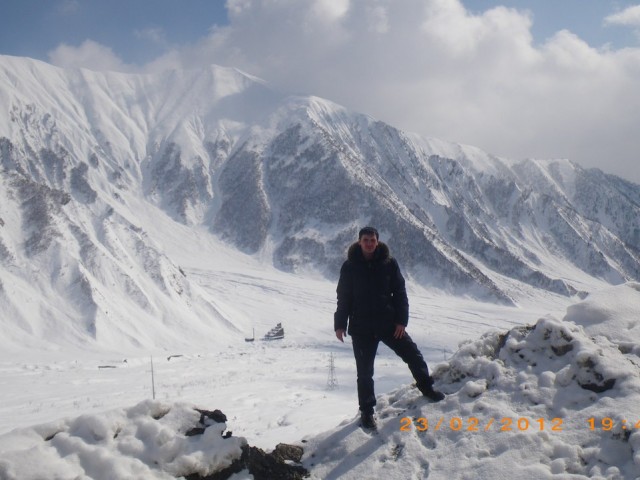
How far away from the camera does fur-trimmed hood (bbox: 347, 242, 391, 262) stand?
640 cm

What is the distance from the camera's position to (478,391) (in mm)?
6188

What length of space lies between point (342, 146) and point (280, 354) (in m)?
121

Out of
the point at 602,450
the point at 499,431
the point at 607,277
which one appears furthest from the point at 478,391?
the point at 607,277

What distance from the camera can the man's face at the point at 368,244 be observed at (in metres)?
6.32

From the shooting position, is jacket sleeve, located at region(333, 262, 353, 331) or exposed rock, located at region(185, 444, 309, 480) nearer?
exposed rock, located at region(185, 444, 309, 480)

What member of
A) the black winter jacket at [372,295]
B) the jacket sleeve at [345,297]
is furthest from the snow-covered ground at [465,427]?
the jacket sleeve at [345,297]

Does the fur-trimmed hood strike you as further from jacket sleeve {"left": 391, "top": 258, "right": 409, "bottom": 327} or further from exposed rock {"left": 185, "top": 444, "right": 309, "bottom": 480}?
exposed rock {"left": 185, "top": 444, "right": 309, "bottom": 480}

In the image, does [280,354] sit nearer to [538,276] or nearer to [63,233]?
[63,233]

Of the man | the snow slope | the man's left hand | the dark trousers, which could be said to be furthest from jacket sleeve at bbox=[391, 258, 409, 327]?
the snow slope

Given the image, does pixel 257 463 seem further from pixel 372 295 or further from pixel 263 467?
pixel 372 295

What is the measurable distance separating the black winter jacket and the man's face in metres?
0.07

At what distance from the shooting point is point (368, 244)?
20.8 feet
